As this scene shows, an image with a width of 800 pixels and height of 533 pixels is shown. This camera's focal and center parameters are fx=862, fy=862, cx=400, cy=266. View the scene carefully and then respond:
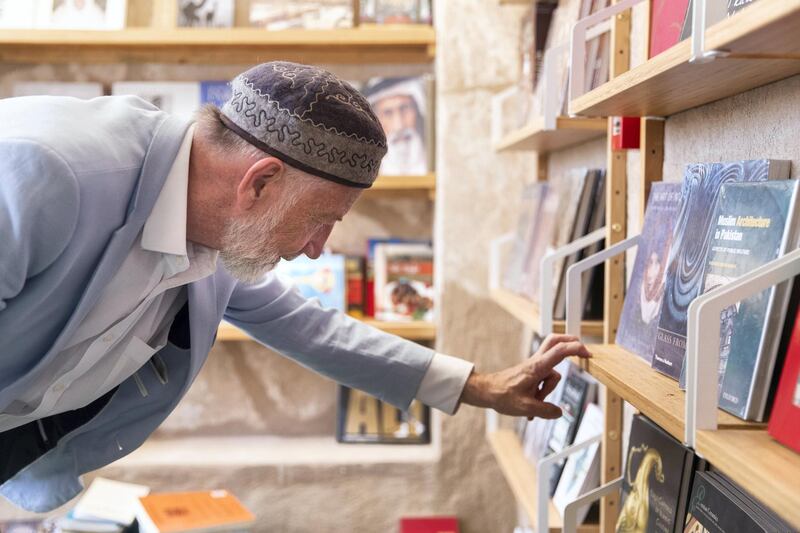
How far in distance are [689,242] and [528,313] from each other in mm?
706

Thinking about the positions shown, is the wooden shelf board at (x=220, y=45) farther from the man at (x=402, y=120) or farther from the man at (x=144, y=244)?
the man at (x=144, y=244)

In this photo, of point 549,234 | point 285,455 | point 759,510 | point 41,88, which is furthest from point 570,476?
point 41,88

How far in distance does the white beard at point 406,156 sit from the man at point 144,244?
130cm

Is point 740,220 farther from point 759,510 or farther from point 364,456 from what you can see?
point 364,456

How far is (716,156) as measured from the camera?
134cm

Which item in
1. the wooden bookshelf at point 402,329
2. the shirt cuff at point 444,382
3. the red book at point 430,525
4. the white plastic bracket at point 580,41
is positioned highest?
the white plastic bracket at point 580,41

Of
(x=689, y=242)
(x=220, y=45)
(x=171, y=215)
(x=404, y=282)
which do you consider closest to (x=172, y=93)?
(x=220, y=45)

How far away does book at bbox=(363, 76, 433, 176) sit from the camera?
298 centimetres

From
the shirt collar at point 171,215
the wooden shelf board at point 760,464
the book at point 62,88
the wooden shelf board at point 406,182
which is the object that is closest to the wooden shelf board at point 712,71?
the wooden shelf board at point 760,464

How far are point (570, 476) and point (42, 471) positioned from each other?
1.13m

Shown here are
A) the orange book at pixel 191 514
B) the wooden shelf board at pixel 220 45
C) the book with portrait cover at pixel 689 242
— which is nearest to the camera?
the book with portrait cover at pixel 689 242

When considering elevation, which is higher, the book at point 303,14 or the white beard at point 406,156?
the book at point 303,14

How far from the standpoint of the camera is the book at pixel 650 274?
133cm

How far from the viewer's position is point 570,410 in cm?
205
